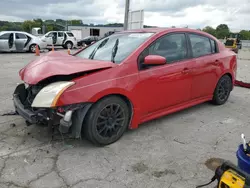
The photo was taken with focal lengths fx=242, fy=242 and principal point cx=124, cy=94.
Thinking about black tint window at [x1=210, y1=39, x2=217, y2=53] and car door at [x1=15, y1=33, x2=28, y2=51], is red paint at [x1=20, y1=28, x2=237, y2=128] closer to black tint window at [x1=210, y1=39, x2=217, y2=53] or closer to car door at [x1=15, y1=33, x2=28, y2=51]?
black tint window at [x1=210, y1=39, x2=217, y2=53]

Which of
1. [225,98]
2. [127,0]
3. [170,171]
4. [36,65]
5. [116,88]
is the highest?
[127,0]

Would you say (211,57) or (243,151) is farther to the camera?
(211,57)

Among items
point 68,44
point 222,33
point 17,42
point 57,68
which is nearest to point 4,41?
point 17,42

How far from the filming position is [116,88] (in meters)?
3.13

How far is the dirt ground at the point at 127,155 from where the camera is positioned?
8.34 feet

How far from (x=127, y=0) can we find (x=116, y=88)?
8226 millimetres

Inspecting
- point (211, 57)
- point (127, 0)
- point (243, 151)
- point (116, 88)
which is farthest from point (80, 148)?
point (127, 0)

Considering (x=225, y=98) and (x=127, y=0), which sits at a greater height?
(x=127, y=0)

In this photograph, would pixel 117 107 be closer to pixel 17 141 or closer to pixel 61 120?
pixel 61 120

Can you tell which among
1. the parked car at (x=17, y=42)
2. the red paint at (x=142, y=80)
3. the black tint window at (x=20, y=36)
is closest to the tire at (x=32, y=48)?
the parked car at (x=17, y=42)

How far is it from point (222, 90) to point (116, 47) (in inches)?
100

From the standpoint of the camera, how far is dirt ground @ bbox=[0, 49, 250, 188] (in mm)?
2543

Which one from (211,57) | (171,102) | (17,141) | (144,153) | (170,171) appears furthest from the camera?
(211,57)

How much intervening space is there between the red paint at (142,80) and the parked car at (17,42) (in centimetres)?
1398
